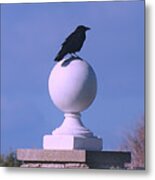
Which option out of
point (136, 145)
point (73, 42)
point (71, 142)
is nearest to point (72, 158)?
point (71, 142)

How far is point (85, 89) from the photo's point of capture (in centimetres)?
214

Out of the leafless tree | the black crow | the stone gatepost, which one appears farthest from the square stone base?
the black crow

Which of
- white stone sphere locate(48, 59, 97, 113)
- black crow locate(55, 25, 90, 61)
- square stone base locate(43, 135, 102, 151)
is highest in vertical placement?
black crow locate(55, 25, 90, 61)

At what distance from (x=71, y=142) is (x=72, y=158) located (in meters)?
0.06

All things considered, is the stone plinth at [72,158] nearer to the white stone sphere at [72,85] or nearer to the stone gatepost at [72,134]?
the stone gatepost at [72,134]

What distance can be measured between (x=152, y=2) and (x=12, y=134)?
740mm

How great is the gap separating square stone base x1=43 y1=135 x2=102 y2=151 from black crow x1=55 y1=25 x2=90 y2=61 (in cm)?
31

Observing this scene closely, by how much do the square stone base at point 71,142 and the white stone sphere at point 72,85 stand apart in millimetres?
108

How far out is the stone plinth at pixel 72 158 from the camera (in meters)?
2.10

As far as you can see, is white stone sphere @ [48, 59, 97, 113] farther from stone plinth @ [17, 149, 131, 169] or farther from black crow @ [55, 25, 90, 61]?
stone plinth @ [17, 149, 131, 169]

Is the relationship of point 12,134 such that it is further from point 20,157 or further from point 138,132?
point 138,132

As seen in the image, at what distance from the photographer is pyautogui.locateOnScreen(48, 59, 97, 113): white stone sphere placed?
2137 millimetres

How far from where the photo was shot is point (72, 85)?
2150 mm

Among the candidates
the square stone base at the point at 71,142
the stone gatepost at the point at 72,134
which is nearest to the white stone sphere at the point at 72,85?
the stone gatepost at the point at 72,134
